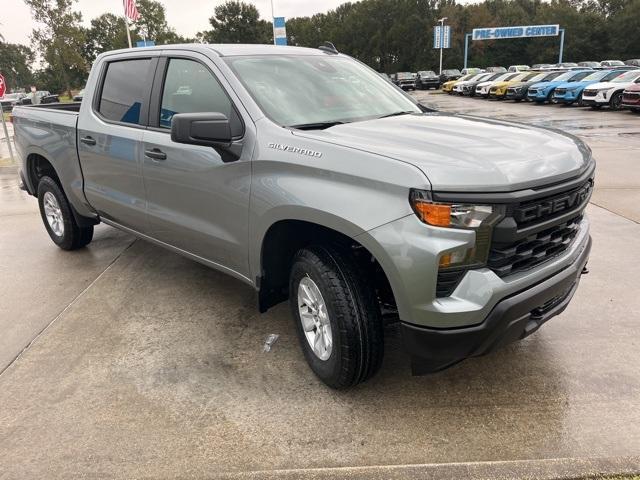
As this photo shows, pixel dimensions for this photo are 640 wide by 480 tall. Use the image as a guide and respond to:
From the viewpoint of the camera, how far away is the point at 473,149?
245 centimetres

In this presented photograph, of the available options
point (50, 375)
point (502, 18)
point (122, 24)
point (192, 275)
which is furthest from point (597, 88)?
point (122, 24)

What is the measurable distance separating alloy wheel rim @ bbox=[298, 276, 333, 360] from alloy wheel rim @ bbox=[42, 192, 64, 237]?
3375 mm

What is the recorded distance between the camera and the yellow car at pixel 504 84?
28.1 m

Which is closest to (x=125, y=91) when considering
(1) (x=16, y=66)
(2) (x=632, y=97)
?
(2) (x=632, y=97)

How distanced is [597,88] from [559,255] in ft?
66.9

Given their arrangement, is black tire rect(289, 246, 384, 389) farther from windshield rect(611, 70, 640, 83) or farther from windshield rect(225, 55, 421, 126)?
windshield rect(611, 70, 640, 83)

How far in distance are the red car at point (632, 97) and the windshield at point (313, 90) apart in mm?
17150

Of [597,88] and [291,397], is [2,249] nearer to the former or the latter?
[291,397]

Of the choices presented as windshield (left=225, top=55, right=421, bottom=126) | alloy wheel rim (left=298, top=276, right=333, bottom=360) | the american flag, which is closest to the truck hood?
windshield (left=225, top=55, right=421, bottom=126)

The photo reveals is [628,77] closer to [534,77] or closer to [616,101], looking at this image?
[616,101]

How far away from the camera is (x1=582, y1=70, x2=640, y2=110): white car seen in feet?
63.5

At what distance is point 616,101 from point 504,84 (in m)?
9.43

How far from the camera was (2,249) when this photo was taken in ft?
18.6

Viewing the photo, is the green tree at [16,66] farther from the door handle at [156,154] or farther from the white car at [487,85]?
the door handle at [156,154]
